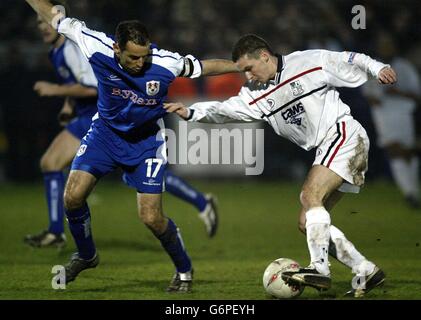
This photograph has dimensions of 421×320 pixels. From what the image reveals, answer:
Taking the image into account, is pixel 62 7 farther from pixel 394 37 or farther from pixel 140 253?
pixel 394 37

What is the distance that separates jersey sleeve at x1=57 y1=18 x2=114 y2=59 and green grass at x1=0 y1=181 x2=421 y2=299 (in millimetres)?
1868

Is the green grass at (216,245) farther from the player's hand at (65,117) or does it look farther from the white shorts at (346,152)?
the player's hand at (65,117)

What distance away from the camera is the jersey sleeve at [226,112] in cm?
756

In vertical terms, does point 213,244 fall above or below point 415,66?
below

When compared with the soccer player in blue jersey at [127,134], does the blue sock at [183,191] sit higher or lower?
higher

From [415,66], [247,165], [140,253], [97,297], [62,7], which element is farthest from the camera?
[415,66]

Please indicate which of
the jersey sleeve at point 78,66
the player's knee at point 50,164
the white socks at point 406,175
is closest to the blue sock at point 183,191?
the player's knee at point 50,164

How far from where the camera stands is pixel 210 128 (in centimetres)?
1523

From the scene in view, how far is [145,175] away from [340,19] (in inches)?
410

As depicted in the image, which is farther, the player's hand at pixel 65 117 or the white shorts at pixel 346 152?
the player's hand at pixel 65 117

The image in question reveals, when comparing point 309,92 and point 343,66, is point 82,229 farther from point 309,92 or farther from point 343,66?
point 343,66
